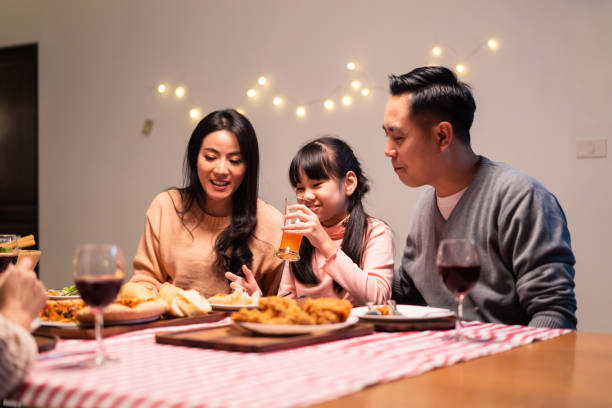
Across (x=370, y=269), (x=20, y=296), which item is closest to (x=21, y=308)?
(x=20, y=296)

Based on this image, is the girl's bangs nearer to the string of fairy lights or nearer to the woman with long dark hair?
the woman with long dark hair

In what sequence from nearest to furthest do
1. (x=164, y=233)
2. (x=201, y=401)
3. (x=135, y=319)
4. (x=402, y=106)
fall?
(x=201, y=401), (x=135, y=319), (x=402, y=106), (x=164, y=233)

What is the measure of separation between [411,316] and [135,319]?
1.89 feet

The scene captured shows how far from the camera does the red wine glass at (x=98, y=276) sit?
1.00 meters

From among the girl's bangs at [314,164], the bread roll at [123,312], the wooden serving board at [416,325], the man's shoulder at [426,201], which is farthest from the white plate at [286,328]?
the girl's bangs at [314,164]

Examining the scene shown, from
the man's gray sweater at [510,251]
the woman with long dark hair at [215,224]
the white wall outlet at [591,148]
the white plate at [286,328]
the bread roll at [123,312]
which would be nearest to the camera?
the white plate at [286,328]

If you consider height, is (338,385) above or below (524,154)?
below

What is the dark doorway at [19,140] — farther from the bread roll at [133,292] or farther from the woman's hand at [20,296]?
the woman's hand at [20,296]

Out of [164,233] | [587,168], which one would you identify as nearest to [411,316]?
[164,233]

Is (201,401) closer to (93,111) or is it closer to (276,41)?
(276,41)

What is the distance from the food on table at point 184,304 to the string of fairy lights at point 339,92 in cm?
255

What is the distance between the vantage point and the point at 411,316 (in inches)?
54.6

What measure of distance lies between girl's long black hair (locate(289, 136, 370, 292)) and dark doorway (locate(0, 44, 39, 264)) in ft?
11.7

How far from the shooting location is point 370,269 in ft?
6.93
